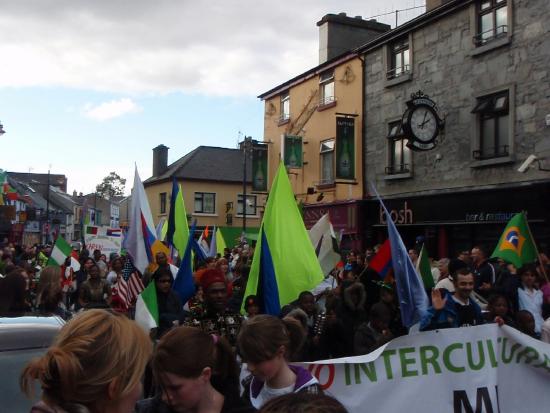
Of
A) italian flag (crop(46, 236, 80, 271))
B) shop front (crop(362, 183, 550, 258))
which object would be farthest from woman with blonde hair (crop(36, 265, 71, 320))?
shop front (crop(362, 183, 550, 258))

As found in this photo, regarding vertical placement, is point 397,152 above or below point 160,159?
below

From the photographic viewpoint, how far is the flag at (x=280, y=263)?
6.63 m

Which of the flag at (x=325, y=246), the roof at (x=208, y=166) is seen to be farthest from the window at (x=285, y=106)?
the roof at (x=208, y=166)

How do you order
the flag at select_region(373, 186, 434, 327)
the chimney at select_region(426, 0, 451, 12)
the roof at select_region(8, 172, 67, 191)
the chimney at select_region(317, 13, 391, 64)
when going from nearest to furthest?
the flag at select_region(373, 186, 434, 327) → the chimney at select_region(426, 0, 451, 12) → the chimney at select_region(317, 13, 391, 64) → the roof at select_region(8, 172, 67, 191)

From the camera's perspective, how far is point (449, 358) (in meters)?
4.46

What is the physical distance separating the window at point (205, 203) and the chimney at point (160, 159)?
16.8ft

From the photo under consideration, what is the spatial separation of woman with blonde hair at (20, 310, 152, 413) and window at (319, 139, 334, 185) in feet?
66.6

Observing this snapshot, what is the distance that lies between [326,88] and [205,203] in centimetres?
2301

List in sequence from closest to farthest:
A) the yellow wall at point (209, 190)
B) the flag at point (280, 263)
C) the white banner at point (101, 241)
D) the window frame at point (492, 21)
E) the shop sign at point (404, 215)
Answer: the flag at point (280, 263) → the window frame at point (492, 21) → the shop sign at point (404, 215) → the white banner at point (101, 241) → the yellow wall at point (209, 190)

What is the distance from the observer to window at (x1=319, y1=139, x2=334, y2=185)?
22109 millimetres

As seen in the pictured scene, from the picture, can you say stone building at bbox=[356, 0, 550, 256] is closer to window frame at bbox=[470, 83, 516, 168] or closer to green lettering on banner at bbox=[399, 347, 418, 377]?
window frame at bbox=[470, 83, 516, 168]

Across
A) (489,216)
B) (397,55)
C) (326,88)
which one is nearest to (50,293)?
(489,216)

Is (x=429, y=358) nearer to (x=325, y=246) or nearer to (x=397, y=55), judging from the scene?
(x=325, y=246)

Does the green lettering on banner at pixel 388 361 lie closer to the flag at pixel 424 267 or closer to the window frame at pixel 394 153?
the flag at pixel 424 267
